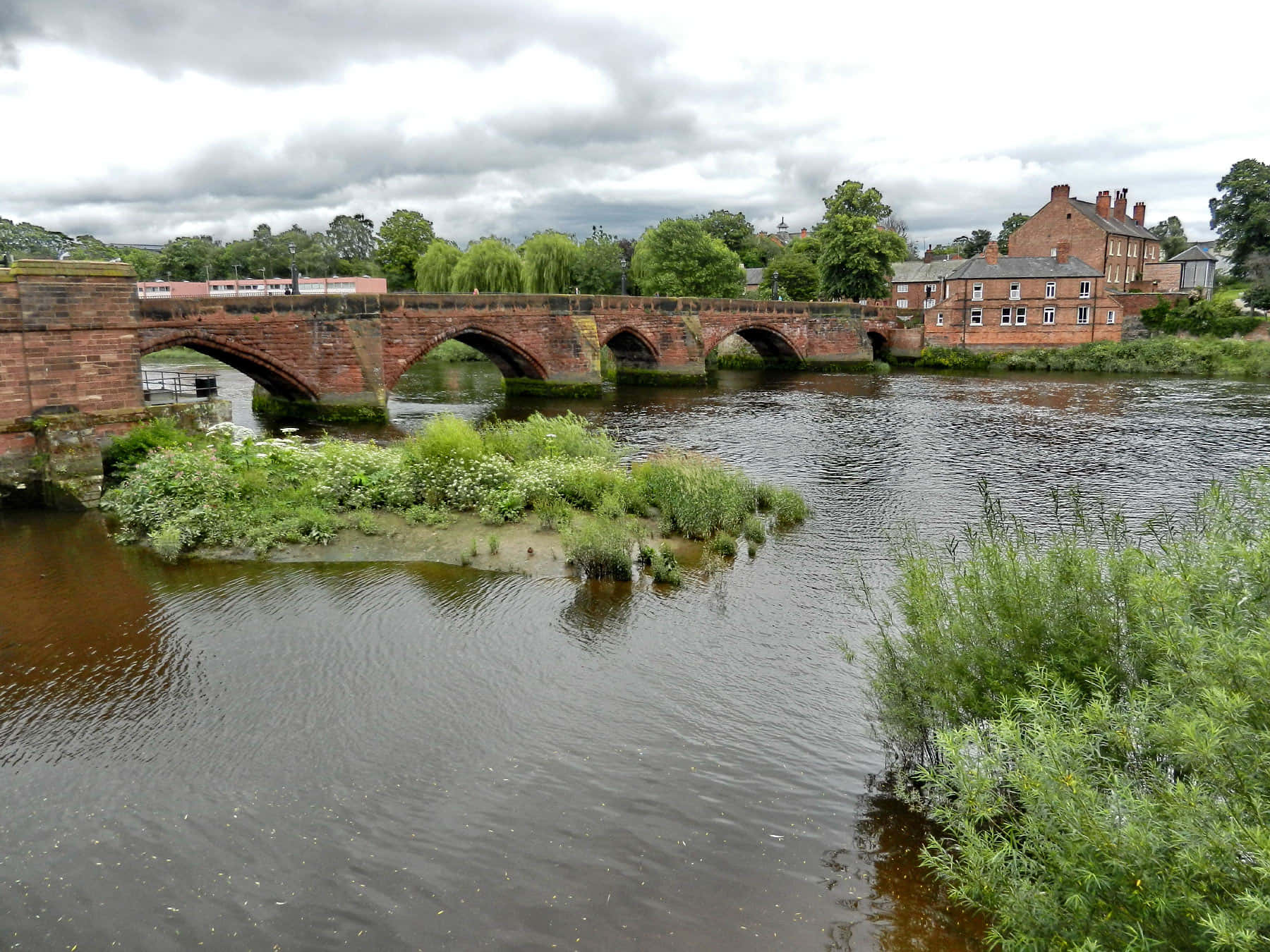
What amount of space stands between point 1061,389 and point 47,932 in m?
44.2

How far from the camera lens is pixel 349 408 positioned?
3028cm

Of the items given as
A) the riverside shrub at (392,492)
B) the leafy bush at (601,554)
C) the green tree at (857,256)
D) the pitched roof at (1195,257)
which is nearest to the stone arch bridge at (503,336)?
the green tree at (857,256)

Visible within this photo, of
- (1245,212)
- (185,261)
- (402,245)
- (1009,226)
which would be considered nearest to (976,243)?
(1009,226)

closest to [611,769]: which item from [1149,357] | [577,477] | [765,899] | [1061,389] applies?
[765,899]

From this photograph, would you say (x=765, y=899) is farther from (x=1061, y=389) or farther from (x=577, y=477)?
(x=1061, y=389)

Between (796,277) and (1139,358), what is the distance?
99.5ft

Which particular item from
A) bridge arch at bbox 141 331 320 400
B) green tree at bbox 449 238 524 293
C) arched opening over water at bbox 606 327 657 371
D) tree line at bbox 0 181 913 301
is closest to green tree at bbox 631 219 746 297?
tree line at bbox 0 181 913 301

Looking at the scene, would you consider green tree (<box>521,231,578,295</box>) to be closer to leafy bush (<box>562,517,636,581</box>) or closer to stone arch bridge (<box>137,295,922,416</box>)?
stone arch bridge (<box>137,295,922,416</box>)

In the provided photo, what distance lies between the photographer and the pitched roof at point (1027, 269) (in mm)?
53875

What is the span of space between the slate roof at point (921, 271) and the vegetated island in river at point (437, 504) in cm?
5731

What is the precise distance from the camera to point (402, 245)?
94.1 meters

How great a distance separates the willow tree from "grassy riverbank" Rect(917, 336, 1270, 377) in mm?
35300

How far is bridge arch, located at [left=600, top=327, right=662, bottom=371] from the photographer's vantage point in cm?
4531

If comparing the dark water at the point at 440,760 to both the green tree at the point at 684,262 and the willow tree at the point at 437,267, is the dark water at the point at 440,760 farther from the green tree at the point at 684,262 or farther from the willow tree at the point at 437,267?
the willow tree at the point at 437,267
